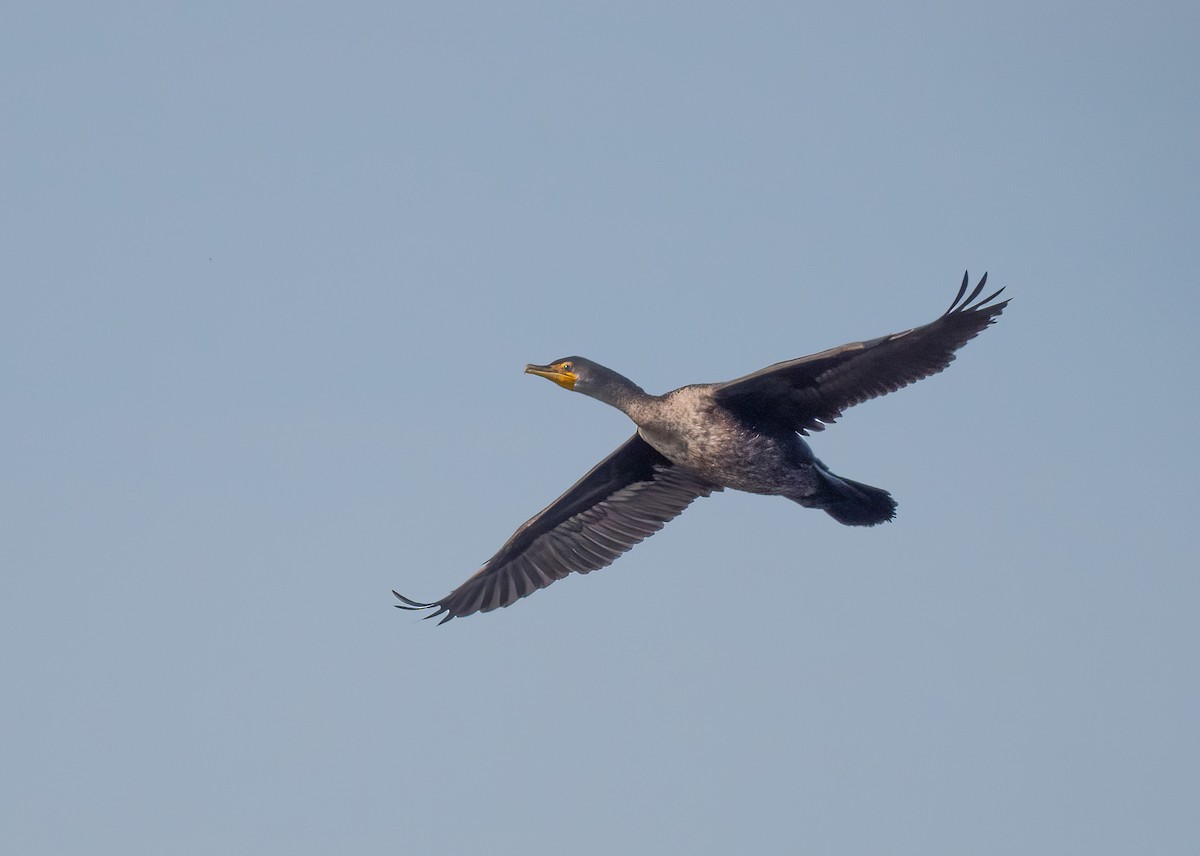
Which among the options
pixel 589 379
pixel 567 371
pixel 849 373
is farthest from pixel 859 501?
pixel 567 371

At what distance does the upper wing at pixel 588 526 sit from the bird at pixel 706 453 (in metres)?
0.01

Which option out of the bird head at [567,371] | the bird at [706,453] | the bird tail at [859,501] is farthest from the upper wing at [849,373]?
the bird head at [567,371]

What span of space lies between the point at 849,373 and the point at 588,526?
3.58 meters

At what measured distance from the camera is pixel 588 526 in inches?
615

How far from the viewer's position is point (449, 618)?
15297 mm

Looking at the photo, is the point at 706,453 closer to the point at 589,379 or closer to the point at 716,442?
the point at 716,442

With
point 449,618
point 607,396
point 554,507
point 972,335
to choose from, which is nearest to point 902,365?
point 972,335

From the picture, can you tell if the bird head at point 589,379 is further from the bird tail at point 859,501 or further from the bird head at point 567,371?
the bird tail at point 859,501

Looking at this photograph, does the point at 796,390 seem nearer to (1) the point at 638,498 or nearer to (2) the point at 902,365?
(2) the point at 902,365

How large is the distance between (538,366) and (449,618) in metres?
2.61

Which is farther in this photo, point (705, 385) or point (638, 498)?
point (638, 498)

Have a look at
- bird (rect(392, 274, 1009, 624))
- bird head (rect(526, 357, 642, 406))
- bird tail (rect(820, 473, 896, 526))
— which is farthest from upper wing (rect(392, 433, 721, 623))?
bird tail (rect(820, 473, 896, 526))

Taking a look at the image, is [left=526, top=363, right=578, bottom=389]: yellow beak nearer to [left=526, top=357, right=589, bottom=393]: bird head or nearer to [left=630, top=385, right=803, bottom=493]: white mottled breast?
[left=526, top=357, right=589, bottom=393]: bird head

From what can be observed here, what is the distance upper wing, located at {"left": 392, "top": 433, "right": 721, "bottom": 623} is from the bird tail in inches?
65.4
